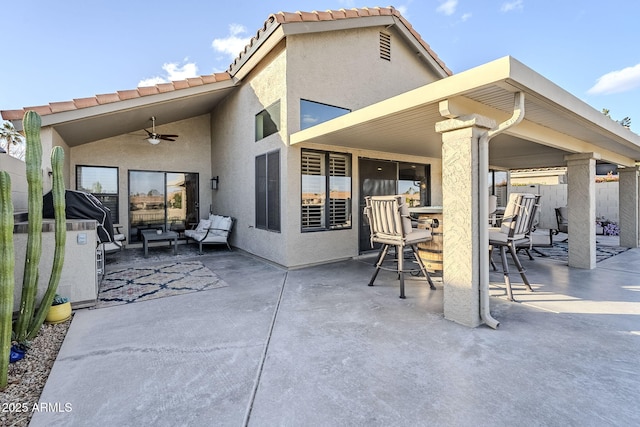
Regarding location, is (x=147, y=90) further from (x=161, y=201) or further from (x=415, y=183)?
(x=415, y=183)

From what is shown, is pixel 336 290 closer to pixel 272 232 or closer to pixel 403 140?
pixel 272 232

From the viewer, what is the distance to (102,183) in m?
7.92

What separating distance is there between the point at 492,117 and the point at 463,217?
4.50ft

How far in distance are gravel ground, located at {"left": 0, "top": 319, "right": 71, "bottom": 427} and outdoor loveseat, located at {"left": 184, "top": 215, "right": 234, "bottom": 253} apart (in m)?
4.47

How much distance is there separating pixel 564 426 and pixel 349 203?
4823mm

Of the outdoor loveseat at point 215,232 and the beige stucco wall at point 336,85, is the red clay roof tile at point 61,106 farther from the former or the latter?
the beige stucco wall at point 336,85

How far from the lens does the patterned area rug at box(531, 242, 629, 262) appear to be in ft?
20.8

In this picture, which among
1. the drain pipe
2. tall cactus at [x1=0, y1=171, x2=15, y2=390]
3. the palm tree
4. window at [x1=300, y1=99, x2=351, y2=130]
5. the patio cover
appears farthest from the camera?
the palm tree

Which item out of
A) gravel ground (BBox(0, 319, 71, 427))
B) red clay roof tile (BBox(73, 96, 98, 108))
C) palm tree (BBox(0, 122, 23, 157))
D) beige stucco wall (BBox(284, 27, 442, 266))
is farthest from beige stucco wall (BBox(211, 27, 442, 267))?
palm tree (BBox(0, 122, 23, 157))

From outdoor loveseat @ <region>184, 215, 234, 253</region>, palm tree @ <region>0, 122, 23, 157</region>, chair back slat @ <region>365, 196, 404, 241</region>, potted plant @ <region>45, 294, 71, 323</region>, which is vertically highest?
palm tree @ <region>0, 122, 23, 157</region>

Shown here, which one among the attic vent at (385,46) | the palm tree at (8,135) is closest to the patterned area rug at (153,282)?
the attic vent at (385,46)

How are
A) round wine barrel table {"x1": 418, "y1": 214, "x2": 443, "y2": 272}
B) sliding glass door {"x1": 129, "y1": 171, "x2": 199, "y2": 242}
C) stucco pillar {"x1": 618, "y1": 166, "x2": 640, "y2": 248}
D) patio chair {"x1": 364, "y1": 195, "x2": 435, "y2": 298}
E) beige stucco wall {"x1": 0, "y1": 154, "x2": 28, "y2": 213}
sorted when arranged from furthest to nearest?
sliding glass door {"x1": 129, "y1": 171, "x2": 199, "y2": 242} < stucco pillar {"x1": 618, "y1": 166, "x2": 640, "y2": 248} < round wine barrel table {"x1": 418, "y1": 214, "x2": 443, "y2": 272} < patio chair {"x1": 364, "y1": 195, "x2": 435, "y2": 298} < beige stucco wall {"x1": 0, "y1": 154, "x2": 28, "y2": 213}

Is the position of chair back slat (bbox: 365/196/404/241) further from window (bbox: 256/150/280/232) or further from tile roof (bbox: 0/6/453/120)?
tile roof (bbox: 0/6/453/120)

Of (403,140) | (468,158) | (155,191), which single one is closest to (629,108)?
(403,140)
